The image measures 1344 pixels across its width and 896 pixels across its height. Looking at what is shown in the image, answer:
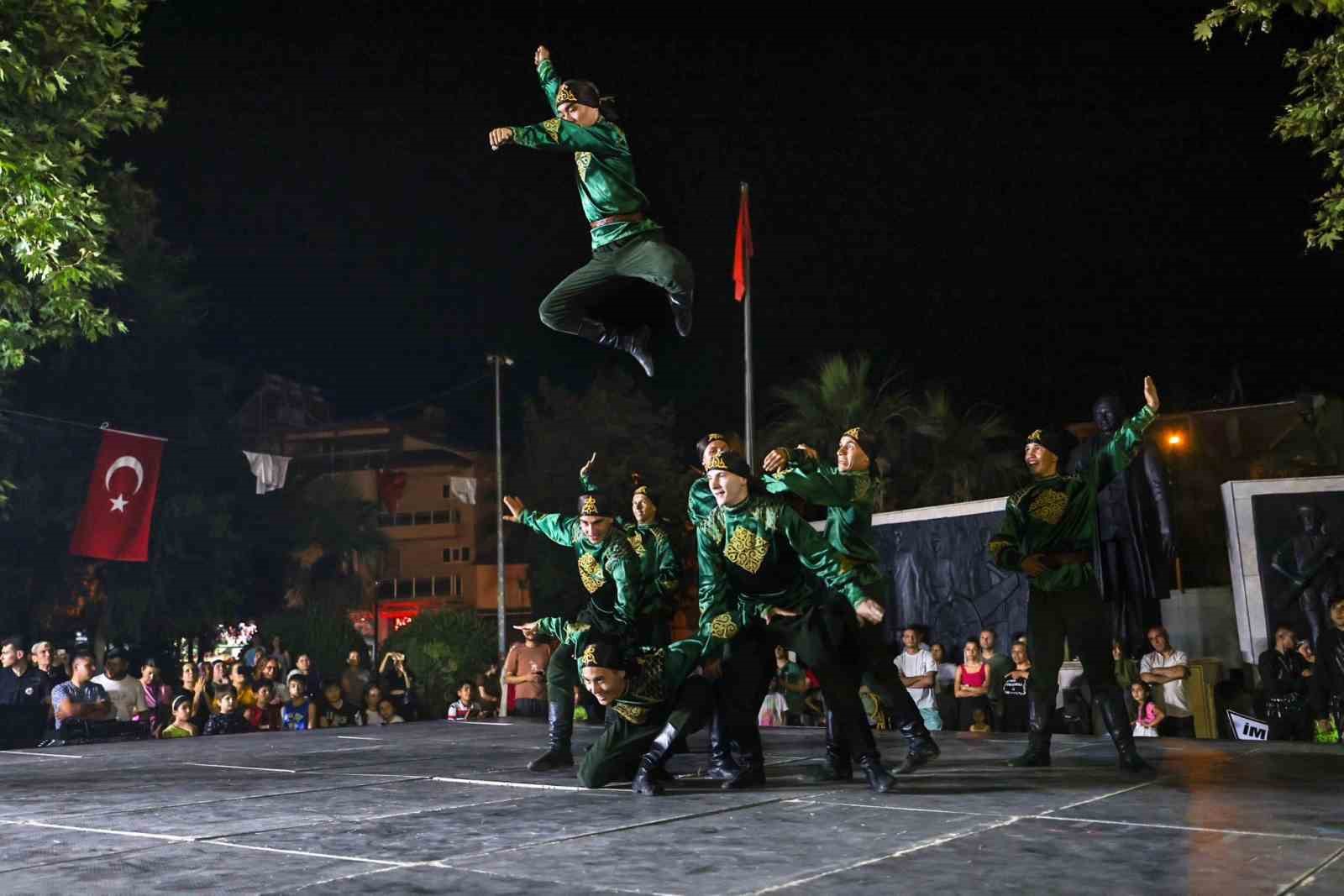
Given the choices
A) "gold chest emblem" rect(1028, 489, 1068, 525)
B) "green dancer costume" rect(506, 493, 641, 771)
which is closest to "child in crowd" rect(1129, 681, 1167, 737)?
"gold chest emblem" rect(1028, 489, 1068, 525)

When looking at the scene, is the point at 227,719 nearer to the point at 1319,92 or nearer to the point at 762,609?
the point at 762,609

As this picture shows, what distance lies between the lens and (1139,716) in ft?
33.9

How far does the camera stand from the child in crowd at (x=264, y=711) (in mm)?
13469

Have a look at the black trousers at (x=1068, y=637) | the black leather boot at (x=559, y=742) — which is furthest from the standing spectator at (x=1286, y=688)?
the black leather boot at (x=559, y=742)

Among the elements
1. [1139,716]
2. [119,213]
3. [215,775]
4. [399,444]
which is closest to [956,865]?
[215,775]

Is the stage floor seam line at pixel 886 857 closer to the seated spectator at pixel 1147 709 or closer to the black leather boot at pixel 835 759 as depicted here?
the black leather boot at pixel 835 759

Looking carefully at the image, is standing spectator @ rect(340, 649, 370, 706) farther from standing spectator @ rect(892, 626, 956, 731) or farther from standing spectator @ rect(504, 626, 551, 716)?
standing spectator @ rect(892, 626, 956, 731)

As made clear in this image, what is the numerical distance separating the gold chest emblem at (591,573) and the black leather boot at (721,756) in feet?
3.51

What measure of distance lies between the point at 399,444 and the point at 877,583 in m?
49.3

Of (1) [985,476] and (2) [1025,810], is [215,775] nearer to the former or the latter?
(2) [1025,810]

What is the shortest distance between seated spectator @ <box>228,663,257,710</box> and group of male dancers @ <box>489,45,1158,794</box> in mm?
7498

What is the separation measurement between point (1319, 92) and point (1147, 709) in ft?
17.5

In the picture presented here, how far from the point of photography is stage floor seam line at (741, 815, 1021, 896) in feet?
12.1

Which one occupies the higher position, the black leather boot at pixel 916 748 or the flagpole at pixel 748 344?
the flagpole at pixel 748 344
